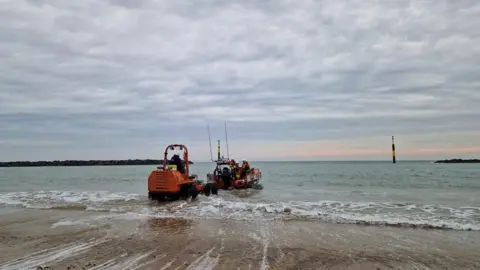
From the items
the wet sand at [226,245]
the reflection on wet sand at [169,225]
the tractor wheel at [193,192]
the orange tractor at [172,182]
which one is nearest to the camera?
the wet sand at [226,245]

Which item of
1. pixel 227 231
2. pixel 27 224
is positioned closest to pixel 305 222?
pixel 227 231

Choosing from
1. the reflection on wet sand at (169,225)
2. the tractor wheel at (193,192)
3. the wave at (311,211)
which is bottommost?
the wave at (311,211)

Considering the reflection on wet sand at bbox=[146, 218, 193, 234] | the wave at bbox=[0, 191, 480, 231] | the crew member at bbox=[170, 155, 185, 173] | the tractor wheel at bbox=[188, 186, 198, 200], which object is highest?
the crew member at bbox=[170, 155, 185, 173]

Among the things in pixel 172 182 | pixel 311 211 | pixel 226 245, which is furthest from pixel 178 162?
pixel 226 245

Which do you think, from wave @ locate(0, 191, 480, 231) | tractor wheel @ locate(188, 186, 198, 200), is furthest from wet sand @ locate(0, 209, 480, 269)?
tractor wheel @ locate(188, 186, 198, 200)

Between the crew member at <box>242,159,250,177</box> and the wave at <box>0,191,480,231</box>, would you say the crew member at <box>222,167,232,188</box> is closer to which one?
the crew member at <box>242,159,250,177</box>

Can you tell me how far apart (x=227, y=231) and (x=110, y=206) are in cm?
794

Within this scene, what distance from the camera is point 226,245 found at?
781 centimetres

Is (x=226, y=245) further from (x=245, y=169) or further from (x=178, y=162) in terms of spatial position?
(x=245, y=169)

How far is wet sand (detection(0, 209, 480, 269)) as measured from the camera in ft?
21.0

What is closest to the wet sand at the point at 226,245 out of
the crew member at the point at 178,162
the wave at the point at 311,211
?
the wave at the point at 311,211

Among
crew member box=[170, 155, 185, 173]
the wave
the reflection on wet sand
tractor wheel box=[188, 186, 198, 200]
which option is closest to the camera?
the reflection on wet sand

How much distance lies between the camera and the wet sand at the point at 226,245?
6.39m

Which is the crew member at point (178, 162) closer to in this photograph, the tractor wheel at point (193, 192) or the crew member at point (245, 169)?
the tractor wheel at point (193, 192)
